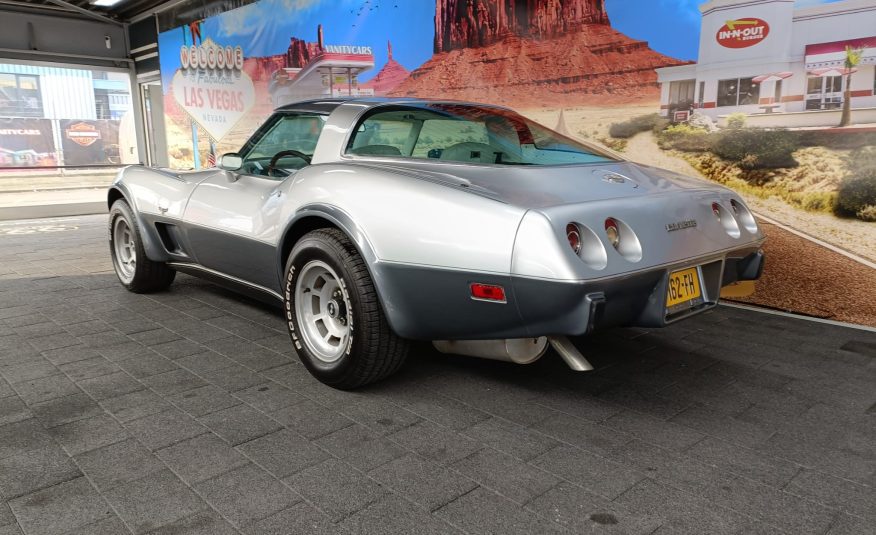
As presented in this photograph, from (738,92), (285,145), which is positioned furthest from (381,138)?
(738,92)

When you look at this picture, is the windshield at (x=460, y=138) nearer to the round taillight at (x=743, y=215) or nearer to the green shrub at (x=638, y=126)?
the round taillight at (x=743, y=215)

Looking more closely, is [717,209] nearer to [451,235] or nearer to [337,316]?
[451,235]

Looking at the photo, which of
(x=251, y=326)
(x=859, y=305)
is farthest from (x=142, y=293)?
(x=859, y=305)

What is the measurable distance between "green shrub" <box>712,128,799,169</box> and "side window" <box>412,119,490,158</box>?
7.59 feet

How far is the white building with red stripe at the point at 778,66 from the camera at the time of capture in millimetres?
3783

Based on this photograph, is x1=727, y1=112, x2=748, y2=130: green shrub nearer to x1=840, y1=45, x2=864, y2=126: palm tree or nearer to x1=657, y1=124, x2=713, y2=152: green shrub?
x1=657, y1=124, x2=713, y2=152: green shrub

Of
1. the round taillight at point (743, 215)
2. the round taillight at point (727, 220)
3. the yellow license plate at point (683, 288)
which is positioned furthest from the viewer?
the round taillight at point (743, 215)

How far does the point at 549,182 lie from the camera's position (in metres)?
2.33

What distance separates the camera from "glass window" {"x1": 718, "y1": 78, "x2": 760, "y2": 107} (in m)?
4.23

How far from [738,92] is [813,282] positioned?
1.37 m

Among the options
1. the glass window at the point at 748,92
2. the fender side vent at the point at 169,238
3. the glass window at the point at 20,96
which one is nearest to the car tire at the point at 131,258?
the fender side vent at the point at 169,238

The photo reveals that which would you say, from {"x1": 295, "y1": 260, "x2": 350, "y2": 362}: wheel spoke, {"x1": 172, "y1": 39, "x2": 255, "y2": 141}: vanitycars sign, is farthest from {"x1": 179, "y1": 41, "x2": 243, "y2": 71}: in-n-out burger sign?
{"x1": 295, "y1": 260, "x2": 350, "y2": 362}: wheel spoke

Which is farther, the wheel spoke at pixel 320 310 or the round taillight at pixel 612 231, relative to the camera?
the wheel spoke at pixel 320 310

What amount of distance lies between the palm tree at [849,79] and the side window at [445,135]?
2.47m
